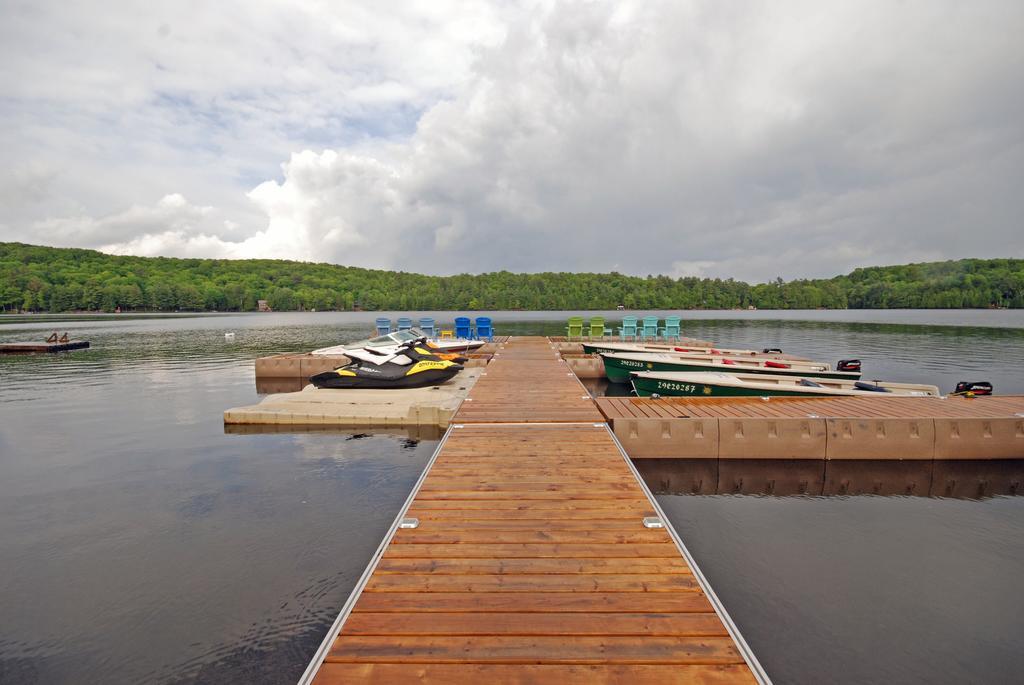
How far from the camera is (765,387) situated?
12.9 meters

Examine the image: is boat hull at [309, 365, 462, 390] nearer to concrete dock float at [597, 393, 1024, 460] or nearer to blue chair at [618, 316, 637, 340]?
concrete dock float at [597, 393, 1024, 460]

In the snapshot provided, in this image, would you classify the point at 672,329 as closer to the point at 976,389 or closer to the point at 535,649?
the point at 976,389

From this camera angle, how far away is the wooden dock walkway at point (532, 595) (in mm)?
2973

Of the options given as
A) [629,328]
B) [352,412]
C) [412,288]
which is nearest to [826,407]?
[352,412]

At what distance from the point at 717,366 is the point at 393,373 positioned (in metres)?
10.9

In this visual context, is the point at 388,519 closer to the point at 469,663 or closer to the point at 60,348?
the point at 469,663

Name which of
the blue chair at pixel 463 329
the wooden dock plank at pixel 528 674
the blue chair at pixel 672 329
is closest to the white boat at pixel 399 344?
Result: the blue chair at pixel 463 329

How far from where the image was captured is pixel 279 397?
14742 millimetres

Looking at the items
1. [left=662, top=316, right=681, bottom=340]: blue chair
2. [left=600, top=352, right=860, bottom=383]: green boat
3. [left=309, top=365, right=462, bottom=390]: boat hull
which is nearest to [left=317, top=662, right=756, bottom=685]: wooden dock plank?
[left=309, top=365, right=462, bottom=390]: boat hull

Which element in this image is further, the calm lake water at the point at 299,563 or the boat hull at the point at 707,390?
the boat hull at the point at 707,390

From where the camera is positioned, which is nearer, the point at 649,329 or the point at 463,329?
the point at 463,329

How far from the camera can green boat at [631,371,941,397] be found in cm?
1262

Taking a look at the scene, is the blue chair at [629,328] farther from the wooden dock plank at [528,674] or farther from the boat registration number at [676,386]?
the wooden dock plank at [528,674]

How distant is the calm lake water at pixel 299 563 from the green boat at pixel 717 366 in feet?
23.6
